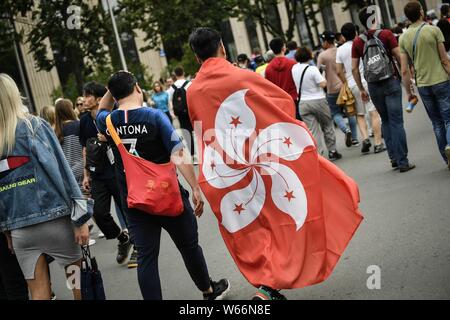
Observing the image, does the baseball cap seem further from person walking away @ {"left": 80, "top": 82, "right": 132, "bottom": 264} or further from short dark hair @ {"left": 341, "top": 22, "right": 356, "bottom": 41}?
person walking away @ {"left": 80, "top": 82, "right": 132, "bottom": 264}

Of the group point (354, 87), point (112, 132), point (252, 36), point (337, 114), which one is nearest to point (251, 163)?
point (112, 132)

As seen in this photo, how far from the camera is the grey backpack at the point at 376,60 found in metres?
9.30

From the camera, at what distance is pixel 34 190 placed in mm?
5055

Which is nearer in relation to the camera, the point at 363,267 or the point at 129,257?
the point at 363,267

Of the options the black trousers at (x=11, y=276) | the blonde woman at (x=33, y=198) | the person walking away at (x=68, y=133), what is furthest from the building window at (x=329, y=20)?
the blonde woman at (x=33, y=198)

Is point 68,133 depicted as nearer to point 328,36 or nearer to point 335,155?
point 335,155

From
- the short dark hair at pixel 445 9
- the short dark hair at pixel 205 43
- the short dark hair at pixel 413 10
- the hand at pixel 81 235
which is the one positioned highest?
the short dark hair at pixel 205 43

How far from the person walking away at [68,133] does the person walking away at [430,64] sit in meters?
4.07

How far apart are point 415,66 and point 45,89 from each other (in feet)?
123

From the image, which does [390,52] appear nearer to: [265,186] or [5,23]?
[265,186]

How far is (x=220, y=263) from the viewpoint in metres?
7.26

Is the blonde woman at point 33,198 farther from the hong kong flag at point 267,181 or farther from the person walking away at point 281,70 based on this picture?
the person walking away at point 281,70

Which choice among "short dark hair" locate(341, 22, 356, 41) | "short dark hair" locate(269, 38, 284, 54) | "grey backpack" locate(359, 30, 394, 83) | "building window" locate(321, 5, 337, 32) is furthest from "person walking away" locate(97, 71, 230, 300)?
"building window" locate(321, 5, 337, 32)
